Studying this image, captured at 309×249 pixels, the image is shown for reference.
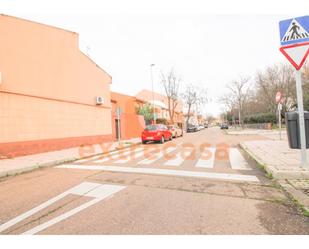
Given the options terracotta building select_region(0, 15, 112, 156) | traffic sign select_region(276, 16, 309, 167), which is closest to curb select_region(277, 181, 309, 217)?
traffic sign select_region(276, 16, 309, 167)

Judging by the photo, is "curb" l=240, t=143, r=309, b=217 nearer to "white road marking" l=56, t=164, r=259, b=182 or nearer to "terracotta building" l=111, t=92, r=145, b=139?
"white road marking" l=56, t=164, r=259, b=182

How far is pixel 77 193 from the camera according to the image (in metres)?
4.21

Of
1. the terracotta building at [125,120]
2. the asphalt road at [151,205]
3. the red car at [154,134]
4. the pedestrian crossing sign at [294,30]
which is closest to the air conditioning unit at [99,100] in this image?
the terracotta building at [125,120]

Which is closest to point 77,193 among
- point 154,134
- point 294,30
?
point 294,30

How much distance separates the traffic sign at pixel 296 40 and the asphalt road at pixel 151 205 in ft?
10.5

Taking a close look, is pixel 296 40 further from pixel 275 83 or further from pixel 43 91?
pixel 275 83

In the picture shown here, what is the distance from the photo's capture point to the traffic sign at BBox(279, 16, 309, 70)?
15.8ft

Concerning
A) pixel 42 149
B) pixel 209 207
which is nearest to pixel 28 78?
pixel 42 149

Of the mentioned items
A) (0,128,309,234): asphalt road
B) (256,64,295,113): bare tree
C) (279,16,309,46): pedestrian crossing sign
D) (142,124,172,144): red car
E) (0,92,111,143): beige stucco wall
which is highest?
(256,64,295,113): bare tree

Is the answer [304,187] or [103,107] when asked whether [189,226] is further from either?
[103,107]

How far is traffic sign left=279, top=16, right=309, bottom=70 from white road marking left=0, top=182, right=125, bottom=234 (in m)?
5.45

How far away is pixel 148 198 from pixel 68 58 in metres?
12.4

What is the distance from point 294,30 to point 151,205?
5579mm

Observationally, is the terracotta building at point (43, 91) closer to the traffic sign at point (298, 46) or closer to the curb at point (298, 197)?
the curb at point (298, 197)
